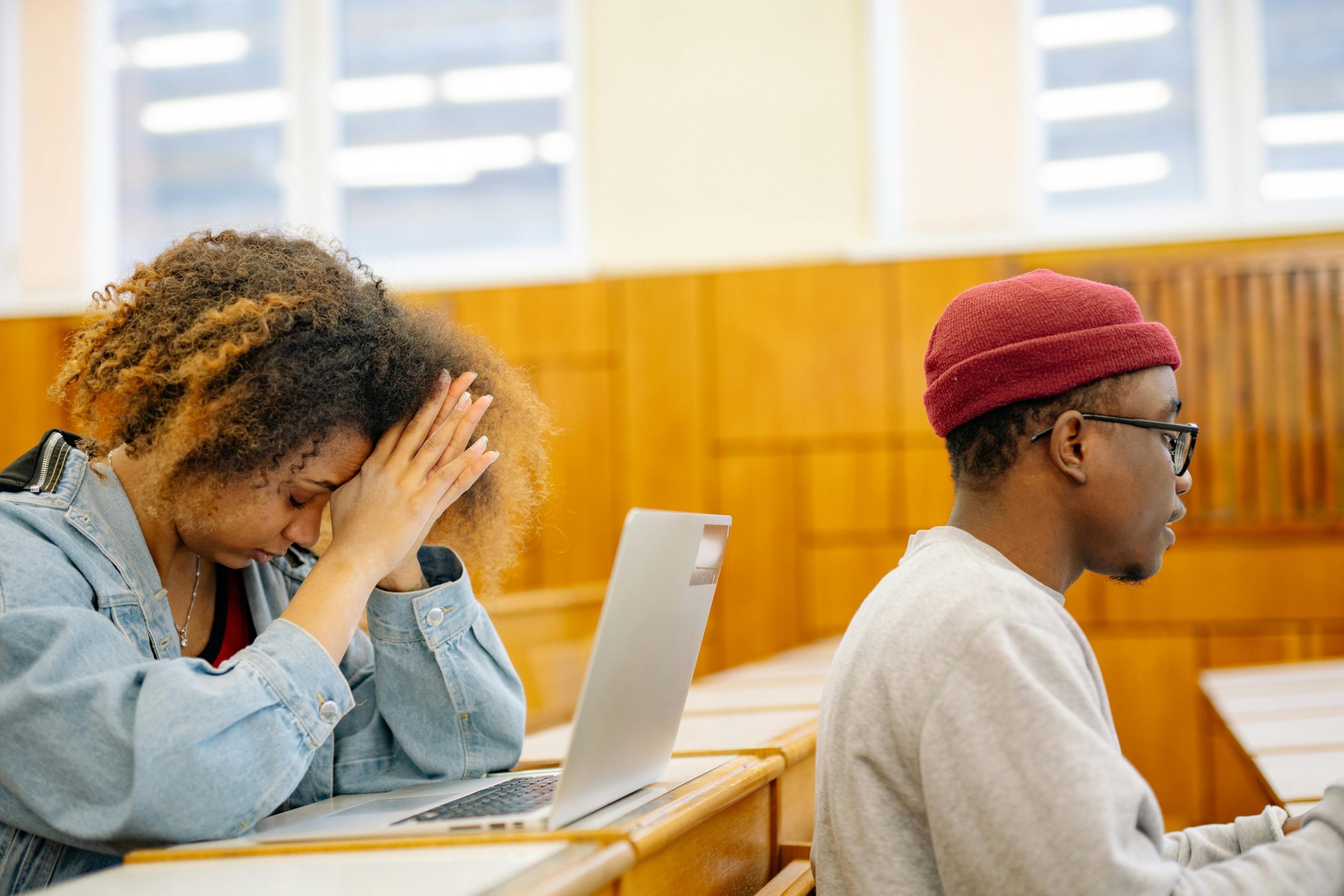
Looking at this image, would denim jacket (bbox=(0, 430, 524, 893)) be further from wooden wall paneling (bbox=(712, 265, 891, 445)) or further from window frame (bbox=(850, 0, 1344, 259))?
window frame (bbox=(850, 0, 1344, 259))

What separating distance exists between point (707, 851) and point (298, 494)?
0.58m

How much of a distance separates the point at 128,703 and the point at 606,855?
0.46 m

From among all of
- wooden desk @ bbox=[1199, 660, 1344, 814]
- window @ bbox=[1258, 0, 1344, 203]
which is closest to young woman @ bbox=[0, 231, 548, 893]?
wooden desk @ bbox=[1199, 660, 1344, 814]

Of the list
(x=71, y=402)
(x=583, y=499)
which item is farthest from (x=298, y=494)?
(x=583, y=499)

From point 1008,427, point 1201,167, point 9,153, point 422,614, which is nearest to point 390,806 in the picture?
point 422,614

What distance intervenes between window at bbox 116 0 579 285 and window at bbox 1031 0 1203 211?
5.95 ft

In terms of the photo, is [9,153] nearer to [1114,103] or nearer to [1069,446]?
[1114,103]

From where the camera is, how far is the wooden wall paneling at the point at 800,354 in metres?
4.29

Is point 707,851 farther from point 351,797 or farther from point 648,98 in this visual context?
point 648,98

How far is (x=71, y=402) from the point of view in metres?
1.38

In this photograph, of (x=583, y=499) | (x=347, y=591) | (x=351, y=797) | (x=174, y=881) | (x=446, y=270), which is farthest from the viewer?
(x=446, y=270)

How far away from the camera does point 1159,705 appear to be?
3.95m

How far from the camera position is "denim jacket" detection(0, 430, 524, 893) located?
1.03 metres

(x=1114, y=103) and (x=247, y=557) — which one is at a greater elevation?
(x=1114, y=103)
